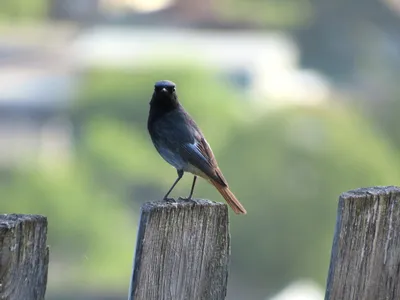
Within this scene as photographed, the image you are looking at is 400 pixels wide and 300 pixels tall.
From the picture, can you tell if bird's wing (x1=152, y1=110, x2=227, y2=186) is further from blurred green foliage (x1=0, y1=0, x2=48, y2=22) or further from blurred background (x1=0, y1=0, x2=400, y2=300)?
blurred green foliage (x1=0, y1=0, x2=48, y2=22)

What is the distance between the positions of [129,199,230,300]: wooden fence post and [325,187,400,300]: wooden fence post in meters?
0.17

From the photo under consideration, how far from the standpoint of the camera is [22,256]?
1517mm

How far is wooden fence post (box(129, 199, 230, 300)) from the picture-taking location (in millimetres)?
1606

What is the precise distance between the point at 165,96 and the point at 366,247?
1.07 metres

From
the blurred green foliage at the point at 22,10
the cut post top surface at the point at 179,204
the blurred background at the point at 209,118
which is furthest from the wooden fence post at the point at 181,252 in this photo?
the blurred green foliage at the point at 22,10

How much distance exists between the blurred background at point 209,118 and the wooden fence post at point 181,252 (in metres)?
6.24

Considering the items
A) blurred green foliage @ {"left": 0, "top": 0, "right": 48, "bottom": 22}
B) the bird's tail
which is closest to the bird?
the bird's tail

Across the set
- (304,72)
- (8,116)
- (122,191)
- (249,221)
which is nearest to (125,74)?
(8,116)

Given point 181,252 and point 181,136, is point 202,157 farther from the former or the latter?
point 181,252

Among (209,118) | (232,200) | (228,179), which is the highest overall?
(209,118)

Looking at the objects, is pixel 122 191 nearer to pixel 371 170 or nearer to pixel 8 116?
pixel 371 170

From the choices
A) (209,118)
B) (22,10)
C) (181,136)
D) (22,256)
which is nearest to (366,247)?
(22,256)

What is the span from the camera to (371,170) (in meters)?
12.7

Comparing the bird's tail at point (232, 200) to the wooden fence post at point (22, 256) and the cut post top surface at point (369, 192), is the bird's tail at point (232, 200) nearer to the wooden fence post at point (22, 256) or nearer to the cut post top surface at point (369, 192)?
the cut post top surface at point (369, 192)
